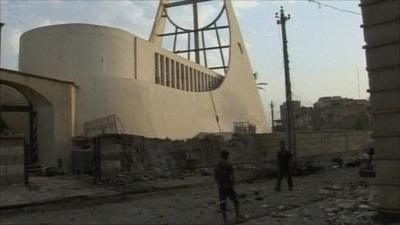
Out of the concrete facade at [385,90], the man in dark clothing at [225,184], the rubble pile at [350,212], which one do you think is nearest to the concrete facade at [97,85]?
the man in dark clothing at [225,184]

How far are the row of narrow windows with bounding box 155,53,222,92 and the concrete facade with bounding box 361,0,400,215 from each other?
33215 mm

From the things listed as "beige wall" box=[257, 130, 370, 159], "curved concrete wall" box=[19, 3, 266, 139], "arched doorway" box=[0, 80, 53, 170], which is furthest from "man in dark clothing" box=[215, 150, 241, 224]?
"beige wall" box=[257, 130, 370, 159]

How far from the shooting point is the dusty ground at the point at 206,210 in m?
10.9

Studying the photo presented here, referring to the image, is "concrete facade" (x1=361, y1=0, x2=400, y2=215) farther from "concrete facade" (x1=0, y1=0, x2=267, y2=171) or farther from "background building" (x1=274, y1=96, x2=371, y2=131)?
"background building" (x1=274, y1=96, x2=371, y2=131)

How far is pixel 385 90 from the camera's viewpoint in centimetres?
914

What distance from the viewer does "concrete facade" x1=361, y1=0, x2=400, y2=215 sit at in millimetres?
8992

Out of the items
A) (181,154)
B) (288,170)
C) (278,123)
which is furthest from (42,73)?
(278,123)

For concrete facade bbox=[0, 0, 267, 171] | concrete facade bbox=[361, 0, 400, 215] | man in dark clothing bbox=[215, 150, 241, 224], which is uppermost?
concrete facade bbox=[0, 0, 267, 171]

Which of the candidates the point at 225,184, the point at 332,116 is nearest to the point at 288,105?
the point at 225,184

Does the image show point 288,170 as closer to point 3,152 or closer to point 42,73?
point 3,152

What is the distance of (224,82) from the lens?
60.0m

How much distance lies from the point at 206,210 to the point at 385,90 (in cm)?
617

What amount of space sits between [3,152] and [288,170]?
31.9 feet

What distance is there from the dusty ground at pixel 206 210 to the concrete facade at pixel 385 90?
75cm
